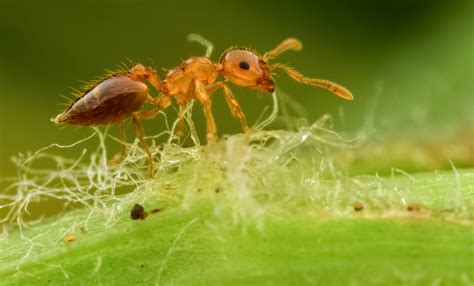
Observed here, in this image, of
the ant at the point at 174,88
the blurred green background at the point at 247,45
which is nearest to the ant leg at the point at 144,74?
the ant at the point at 174,88

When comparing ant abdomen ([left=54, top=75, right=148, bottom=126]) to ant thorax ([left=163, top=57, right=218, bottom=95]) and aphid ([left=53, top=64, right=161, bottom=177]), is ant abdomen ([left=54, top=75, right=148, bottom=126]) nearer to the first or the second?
aphid ([left=53, top=64, right=161, bottom=177])

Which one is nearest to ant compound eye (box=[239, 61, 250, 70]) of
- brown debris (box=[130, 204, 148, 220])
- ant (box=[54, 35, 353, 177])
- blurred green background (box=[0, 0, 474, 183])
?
ant (box=[54, 35, 353, 177])

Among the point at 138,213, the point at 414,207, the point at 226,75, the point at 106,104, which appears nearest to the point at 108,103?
the point at 106,104

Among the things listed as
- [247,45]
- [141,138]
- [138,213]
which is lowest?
[138,213]

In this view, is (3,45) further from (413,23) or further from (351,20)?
(413,23)

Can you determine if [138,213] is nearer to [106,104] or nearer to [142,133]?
[142,133]

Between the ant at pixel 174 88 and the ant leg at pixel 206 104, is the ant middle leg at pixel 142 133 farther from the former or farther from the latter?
the ant leg at pixel 206 104

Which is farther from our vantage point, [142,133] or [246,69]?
[246,69]
